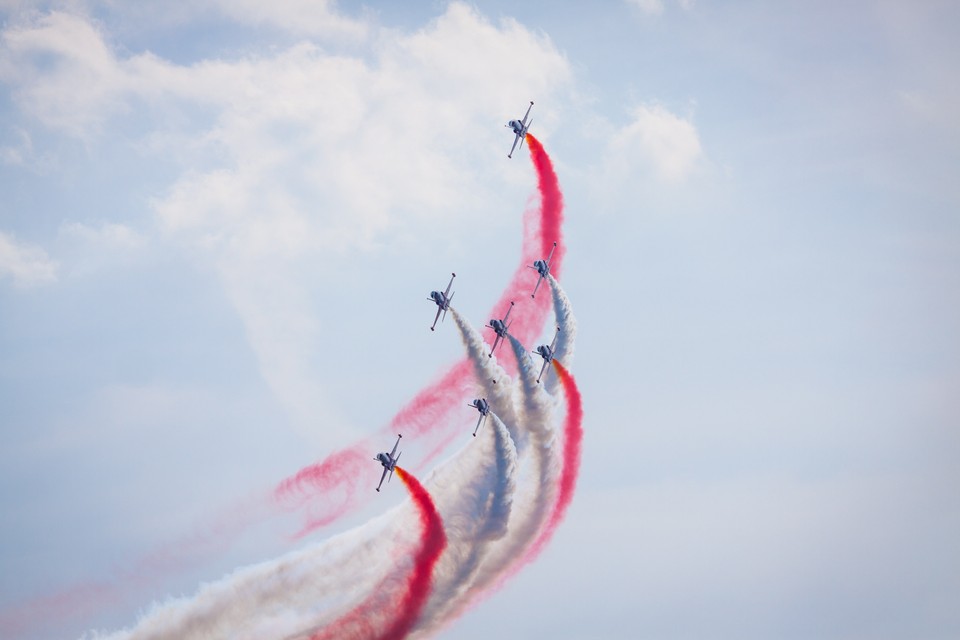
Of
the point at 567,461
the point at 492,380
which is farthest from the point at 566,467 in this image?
the point at 492,380

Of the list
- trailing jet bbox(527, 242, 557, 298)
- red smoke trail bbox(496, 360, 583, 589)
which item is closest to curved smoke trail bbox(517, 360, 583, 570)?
red smoke trail bbox(496, 360, 583, 589)

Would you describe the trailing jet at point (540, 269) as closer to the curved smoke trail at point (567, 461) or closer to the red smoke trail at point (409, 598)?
the curved smoke trail at point (567, 461)

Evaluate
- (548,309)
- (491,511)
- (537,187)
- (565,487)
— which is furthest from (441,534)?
(537,187)

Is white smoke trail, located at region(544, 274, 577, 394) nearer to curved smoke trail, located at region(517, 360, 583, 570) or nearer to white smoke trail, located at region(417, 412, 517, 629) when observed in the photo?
curved smoke trail, located at region(517, 360, 583, 570)

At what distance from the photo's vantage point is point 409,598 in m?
92.2

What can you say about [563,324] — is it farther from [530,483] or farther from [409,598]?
[409,598]

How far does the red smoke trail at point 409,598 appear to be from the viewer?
91.9 metres

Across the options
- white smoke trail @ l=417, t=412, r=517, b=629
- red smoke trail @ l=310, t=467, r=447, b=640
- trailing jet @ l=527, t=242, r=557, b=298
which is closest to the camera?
white smoke trail @ l=417, t=412, r=517, b=629

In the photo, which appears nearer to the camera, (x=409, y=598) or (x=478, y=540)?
(x=409, y=598)

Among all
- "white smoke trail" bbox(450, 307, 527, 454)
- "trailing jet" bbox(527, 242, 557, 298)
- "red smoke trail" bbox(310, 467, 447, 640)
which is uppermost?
"trailing jet" bbox(527, 242, 557, 298)

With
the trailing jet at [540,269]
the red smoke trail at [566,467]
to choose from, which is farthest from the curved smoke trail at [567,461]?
the trailing jet at [540,269]

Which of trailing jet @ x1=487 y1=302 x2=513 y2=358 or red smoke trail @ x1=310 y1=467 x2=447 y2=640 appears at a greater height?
trailing jet @ x1=487 y1=302 x2=513 y2=358

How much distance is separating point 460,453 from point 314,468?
34.7 ft

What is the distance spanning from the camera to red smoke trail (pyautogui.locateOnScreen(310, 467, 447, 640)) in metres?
91.9
